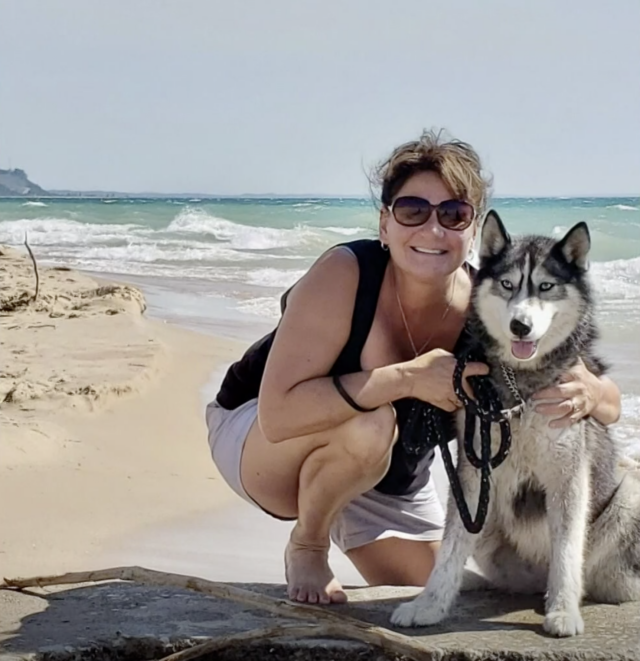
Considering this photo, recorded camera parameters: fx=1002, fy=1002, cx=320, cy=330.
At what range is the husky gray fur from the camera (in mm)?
2748

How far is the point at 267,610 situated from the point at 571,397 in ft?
3.48

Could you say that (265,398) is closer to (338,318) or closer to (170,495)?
(338,318)

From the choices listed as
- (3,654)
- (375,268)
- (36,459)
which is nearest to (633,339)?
(36,459)

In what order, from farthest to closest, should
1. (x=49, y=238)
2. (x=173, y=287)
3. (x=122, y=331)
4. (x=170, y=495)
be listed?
(x=49, y=238), (x=173, y=287), (x=122, y=331), (x=170, y=495)

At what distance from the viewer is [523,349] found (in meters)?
2.72

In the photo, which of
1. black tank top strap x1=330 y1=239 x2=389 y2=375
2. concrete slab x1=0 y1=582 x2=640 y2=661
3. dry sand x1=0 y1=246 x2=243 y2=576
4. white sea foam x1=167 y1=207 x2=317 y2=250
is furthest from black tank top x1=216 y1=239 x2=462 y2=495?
white sea foam x1=167 y1=207 x2=317 y2=250

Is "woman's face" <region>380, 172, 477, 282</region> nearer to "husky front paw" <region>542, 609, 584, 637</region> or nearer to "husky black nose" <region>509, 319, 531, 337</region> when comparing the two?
"husky black nose" <region>509, 319, 531, 337</region>

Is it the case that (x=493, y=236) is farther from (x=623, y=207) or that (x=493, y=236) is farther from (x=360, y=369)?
(x=623, y=207)

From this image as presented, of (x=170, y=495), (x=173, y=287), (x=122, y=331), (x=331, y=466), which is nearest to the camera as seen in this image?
(x=331, y=466)

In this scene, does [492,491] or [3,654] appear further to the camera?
[492,491]

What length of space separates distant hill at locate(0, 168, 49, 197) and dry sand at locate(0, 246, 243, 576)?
93.7 feet

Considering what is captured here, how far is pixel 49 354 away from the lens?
7945mm

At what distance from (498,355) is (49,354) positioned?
5.74m

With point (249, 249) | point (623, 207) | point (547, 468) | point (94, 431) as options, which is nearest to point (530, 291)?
point (547, 468)
